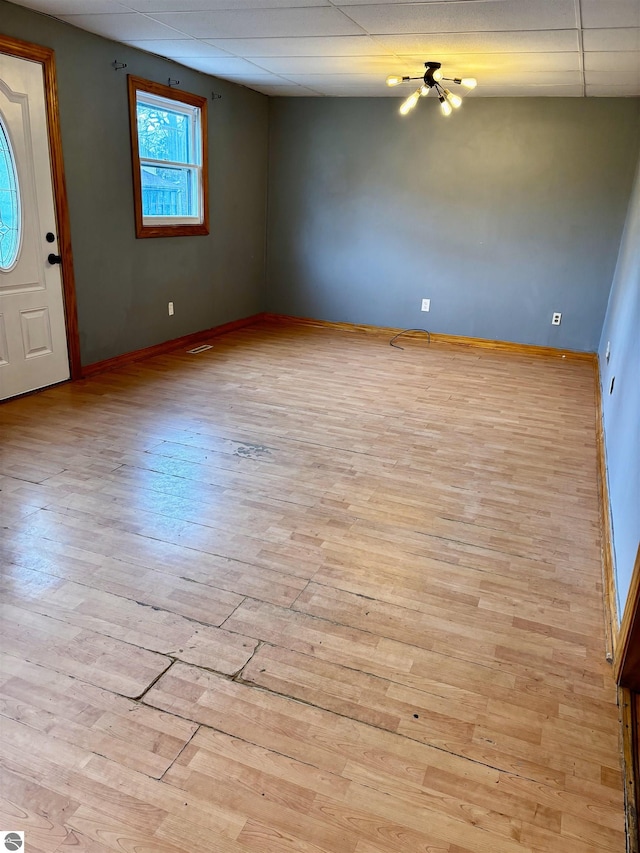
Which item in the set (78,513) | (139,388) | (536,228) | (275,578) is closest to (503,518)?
(275,578)

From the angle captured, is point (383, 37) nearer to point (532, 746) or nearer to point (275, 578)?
point (275, 578)

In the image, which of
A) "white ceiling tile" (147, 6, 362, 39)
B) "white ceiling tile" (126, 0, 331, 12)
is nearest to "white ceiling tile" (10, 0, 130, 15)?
"white ceiling tile" (126, 0, 331, 12)

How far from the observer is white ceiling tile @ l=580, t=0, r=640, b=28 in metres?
2.84

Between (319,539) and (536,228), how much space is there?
4.45m

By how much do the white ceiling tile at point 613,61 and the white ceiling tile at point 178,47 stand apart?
2.48 metres

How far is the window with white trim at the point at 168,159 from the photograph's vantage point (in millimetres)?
4754

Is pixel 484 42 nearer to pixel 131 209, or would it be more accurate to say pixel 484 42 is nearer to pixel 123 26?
pixel 123 26

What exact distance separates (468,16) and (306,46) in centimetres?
129

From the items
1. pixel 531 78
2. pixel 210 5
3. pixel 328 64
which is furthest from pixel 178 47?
pixel 531 78

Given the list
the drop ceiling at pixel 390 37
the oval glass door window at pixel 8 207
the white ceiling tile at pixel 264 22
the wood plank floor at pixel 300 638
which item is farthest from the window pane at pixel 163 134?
the wood plank floor at pixel 300 638

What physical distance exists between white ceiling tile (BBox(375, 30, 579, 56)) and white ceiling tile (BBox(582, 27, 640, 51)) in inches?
2.8

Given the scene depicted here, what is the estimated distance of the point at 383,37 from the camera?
368 cm

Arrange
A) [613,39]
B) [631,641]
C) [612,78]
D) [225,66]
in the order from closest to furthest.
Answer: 1. [631,641]
2. [613,39]
3. [612,78]
4. [225,66]

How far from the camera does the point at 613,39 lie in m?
3.45
